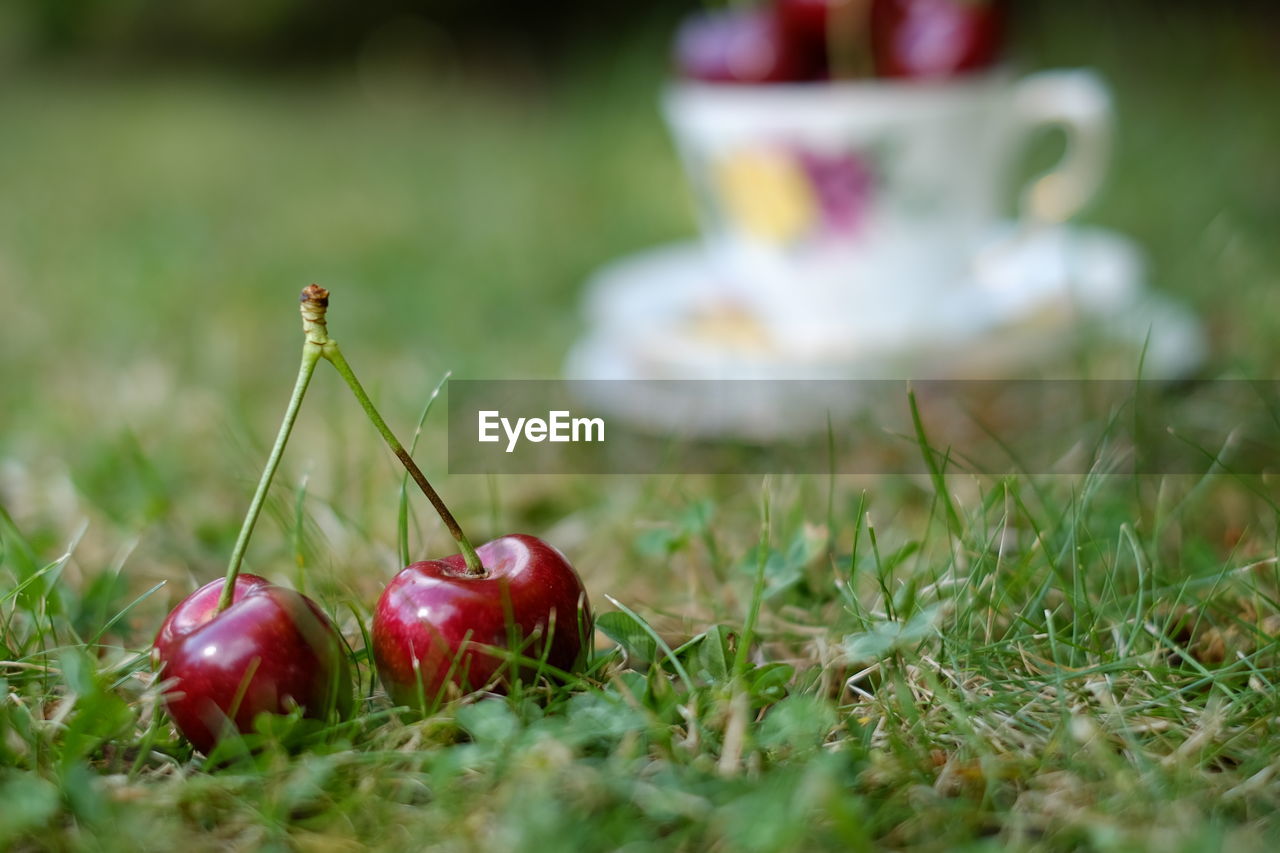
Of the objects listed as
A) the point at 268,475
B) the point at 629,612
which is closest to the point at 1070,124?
the point at 629,612

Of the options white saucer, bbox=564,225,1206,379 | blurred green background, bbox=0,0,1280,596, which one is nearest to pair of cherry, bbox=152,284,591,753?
blurred green background, bbox=0,0,1280,596

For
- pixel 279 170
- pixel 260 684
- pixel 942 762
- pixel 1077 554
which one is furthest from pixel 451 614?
pixel 279 170

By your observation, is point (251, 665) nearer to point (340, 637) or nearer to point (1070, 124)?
point (340, 637)

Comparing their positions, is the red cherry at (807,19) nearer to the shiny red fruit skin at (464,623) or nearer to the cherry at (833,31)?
the cherry at (833,31)

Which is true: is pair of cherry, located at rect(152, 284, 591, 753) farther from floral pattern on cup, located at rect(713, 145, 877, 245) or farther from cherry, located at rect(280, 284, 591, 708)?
floral pattern on cup, located at rect(713, 145, 877, 245)

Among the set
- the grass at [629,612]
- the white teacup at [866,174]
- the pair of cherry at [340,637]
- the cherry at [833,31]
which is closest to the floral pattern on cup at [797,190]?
the white teacup at [866,174]

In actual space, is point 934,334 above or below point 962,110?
below

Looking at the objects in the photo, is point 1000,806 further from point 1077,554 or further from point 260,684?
point 260,684
